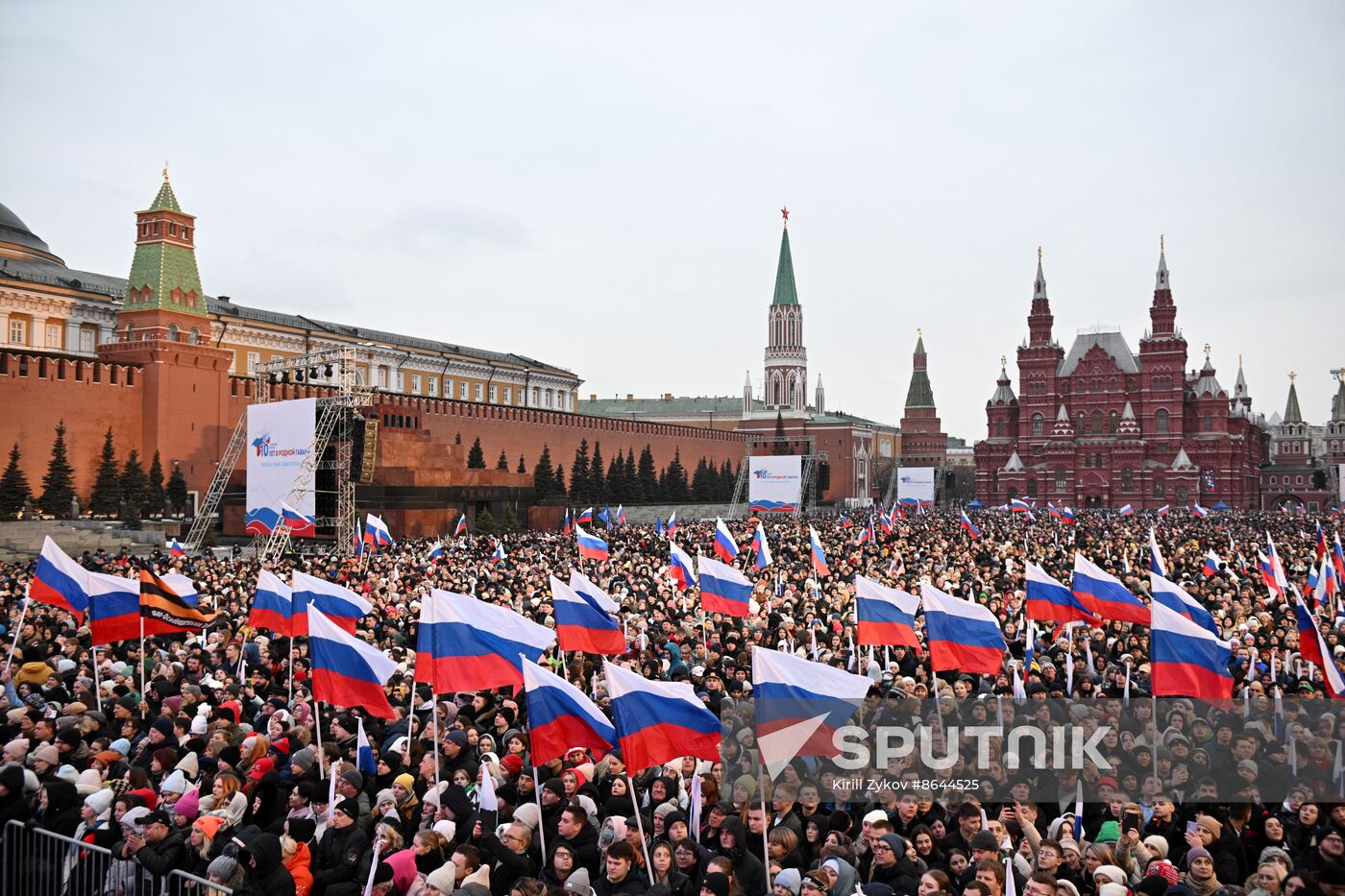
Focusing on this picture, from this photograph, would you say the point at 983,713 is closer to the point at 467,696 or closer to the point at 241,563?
the point at 467,696

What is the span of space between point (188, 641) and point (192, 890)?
27.2 ft

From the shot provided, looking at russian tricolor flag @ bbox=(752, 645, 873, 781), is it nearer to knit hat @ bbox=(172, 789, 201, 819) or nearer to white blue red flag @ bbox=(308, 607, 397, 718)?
white blue red flag @ bbox=(308, 607, 397, 718)

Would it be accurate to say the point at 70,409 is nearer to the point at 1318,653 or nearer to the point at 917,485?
the point at 917,485

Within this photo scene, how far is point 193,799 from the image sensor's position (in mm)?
6773

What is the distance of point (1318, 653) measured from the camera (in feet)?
28.2

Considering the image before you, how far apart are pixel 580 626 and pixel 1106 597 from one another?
20.9ft

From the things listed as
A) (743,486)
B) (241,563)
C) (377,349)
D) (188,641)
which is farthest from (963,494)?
(188,641)

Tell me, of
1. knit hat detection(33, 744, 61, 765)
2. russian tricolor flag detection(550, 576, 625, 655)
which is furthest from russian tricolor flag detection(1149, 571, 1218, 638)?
knit hat detection(33, 744, 61, 765)

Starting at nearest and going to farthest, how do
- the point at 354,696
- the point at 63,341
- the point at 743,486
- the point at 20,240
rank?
the point at 354,696 < the point at 63,341 < the point at 20,240 < the point at 743,486

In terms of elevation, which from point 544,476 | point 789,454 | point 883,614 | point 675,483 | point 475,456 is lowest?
point 883,614

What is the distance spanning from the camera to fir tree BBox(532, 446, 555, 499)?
5497cm

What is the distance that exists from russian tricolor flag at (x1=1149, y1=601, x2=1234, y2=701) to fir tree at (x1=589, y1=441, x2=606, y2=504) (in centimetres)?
5152

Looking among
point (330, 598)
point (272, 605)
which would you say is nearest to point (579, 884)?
point (330, 598)

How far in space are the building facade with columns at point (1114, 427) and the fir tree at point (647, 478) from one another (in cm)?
2811
